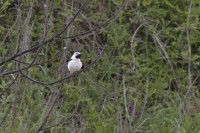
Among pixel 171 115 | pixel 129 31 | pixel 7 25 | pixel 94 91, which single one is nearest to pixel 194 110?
pixel 171 115

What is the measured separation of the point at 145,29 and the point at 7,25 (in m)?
1.20

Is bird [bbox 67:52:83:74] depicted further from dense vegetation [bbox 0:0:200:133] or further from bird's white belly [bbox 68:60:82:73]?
dense vegetation [bbox 0:0:200:133]

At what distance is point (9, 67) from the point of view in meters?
4.53

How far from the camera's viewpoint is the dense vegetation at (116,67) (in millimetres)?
4355

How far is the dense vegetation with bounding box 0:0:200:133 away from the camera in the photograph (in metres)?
4.36

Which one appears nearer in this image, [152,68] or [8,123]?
[8,123]

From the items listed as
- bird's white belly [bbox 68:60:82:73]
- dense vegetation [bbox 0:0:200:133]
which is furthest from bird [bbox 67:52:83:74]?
dense vegetation [bbox 0:0:200:133]

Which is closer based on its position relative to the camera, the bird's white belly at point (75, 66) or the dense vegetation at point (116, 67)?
the bird's white belly at point (75, 66)

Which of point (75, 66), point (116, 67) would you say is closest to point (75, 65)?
point (75, 66)

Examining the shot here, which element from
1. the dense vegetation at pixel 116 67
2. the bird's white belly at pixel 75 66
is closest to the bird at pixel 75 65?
the bird's white belly at pixel 75 66

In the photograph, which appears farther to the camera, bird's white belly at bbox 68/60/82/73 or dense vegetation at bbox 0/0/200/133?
dense vegetation at bbox 0/0/200/133

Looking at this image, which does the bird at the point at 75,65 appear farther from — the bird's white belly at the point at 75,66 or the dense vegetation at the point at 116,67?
the dense vegetation at the point at 116,67

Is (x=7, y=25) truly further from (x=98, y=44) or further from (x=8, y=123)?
(x=8, y=123)

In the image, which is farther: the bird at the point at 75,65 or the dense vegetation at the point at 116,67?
the dense vegetation at the point at 116,67
